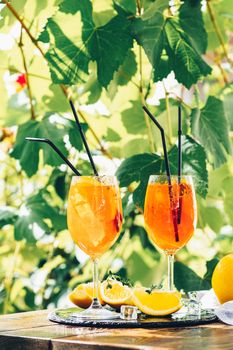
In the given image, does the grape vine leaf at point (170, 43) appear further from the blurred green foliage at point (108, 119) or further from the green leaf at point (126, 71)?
the green leaf at point (126, 71)

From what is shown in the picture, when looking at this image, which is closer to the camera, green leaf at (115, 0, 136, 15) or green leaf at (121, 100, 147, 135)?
green leaf at (115, 0, 136, 15)

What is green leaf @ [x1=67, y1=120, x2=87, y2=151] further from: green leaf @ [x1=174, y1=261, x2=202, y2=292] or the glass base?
the glass base

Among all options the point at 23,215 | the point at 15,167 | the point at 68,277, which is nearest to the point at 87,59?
the point at 23,215

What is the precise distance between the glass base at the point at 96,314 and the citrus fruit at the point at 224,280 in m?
0.20

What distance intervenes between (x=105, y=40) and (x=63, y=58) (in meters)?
0.09

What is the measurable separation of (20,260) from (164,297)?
1.32 metres

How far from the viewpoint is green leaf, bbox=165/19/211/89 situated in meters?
1.98

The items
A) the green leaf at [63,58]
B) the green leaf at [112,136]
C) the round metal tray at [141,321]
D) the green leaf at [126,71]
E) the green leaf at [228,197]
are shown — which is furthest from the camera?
the green leaf at [112,136]

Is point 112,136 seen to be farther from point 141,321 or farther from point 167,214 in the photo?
point 141,321

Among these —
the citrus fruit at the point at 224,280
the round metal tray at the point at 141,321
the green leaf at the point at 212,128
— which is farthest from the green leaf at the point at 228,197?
the round metal tray at the point at 141,321

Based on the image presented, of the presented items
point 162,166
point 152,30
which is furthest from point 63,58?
point 162,166

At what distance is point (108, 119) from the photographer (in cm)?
253

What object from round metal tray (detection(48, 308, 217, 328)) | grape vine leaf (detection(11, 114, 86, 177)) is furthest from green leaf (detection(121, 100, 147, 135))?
round metal tray (detection(48, 308, 217, 328))

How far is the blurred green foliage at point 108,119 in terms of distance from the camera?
6.38 ft
